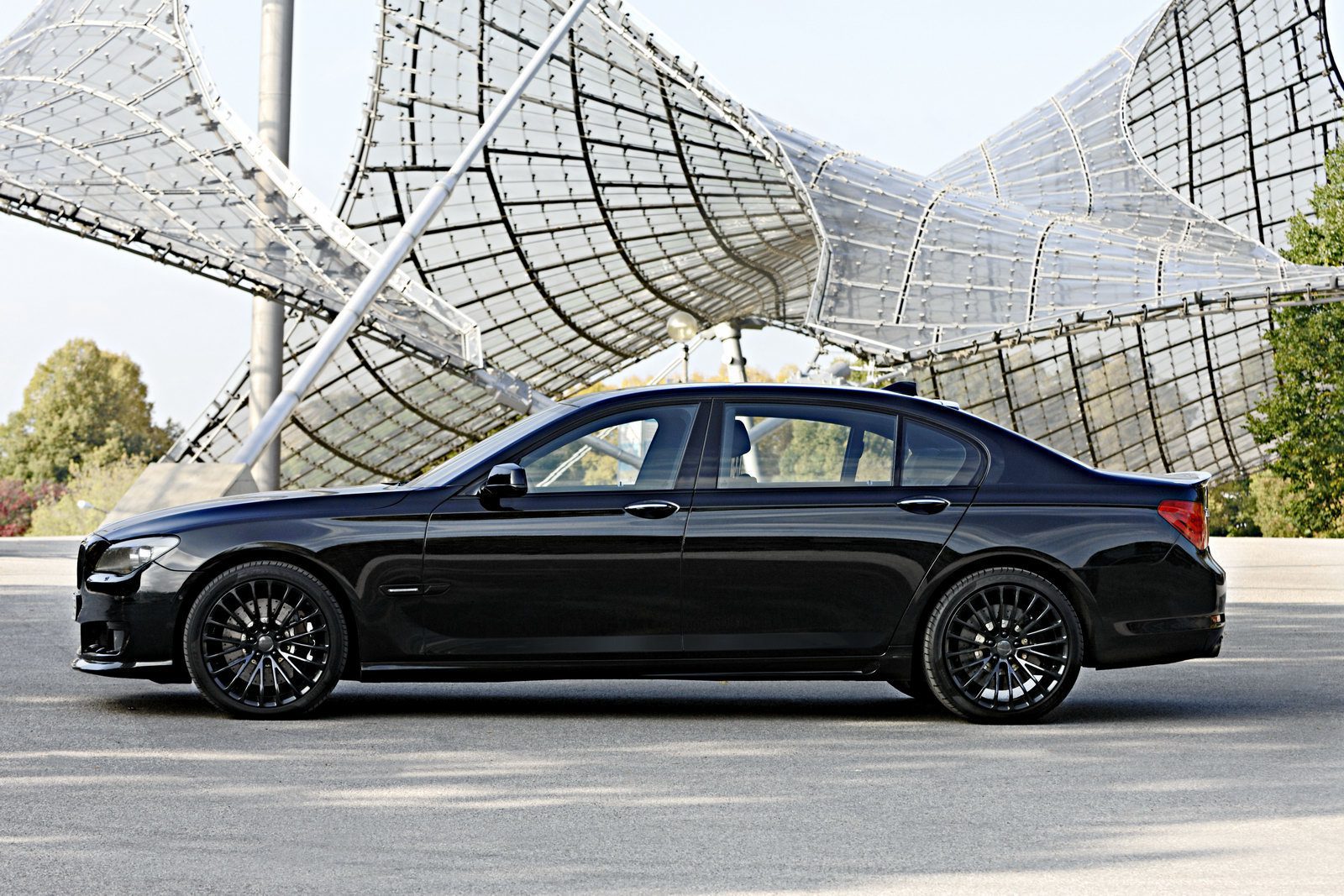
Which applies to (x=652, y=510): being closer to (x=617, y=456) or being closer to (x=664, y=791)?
(x=617, y=456)

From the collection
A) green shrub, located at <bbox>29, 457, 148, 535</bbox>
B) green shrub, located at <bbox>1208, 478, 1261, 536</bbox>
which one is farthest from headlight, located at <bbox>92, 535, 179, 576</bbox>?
green shrub, located at <bbox>29, 457, 148, 535</bbox>

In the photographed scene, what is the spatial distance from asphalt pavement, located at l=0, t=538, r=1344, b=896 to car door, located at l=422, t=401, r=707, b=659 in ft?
1.36

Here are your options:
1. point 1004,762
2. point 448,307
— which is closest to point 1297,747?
point 1004,762

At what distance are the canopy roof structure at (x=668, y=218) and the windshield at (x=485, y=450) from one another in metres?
26.3

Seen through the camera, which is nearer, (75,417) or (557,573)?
(557,573)

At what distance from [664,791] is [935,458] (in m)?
2.50

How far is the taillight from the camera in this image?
25.2 ft

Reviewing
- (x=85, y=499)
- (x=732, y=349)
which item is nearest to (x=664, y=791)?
(x=732, y=349)

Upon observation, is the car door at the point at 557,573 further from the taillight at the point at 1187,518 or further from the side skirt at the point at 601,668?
the taillight at the point at 1187,518

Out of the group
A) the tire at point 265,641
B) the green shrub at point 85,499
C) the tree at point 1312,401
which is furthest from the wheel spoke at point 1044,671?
the green shrub at point 85,499

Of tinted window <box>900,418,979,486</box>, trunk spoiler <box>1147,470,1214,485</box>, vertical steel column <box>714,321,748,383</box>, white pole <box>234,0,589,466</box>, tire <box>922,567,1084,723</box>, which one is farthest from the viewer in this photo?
vertical steel column <box>714,321,748,383</box>

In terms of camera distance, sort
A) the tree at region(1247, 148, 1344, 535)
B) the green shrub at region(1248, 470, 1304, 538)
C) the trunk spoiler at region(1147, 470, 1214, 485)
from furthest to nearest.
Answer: the green shrub at region(1248, 470, 1304, 538) → the tree at region(1247, 148, 1344, 535) → the trunk spoiler at region(1147, 470, 1214, 485)

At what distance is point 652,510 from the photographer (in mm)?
7406

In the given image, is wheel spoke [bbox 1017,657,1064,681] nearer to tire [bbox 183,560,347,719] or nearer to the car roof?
the car roof
